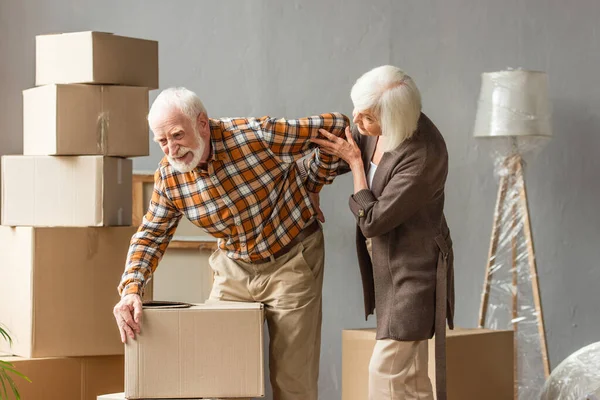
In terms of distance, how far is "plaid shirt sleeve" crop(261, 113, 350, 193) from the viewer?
2.41 metres

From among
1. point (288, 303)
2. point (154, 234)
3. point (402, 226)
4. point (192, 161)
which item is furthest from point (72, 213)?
point (402, 226)

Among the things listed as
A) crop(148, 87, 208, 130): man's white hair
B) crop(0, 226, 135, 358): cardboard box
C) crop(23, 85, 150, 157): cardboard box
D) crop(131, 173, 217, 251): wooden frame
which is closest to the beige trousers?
crop(148, 87, 208, 130): man's white hair

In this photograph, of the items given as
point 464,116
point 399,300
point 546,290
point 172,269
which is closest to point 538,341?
point 546,290

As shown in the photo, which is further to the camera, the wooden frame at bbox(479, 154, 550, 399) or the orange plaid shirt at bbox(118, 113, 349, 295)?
the wooden frame at bbox(479, 154, 550, 399)

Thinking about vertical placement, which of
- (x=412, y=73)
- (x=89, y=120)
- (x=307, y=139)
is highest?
(x=412, y=73)

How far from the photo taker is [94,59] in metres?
2.93

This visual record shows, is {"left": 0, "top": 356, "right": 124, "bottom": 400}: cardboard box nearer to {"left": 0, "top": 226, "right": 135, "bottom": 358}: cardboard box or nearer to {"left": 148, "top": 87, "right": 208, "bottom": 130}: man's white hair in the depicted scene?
{"left": 0, "top": 226, "right": 135, "bottom": 358}: cardboard box

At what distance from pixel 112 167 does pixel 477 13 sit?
1685 mm

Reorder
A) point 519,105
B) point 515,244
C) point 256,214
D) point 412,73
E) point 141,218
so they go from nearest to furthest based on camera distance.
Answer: point 256,214, point 519,105, point 515,244, point 412,73, point 141,218

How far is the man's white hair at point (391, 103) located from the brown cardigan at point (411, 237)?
0.04 metres

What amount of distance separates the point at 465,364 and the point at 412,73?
1.35 m

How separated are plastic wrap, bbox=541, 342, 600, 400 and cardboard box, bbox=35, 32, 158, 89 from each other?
1.73m

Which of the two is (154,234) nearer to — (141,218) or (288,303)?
(288,303)

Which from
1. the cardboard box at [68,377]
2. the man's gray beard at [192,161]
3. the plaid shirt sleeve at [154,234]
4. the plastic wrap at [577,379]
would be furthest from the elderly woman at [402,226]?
the cardboard box at [68,377]
